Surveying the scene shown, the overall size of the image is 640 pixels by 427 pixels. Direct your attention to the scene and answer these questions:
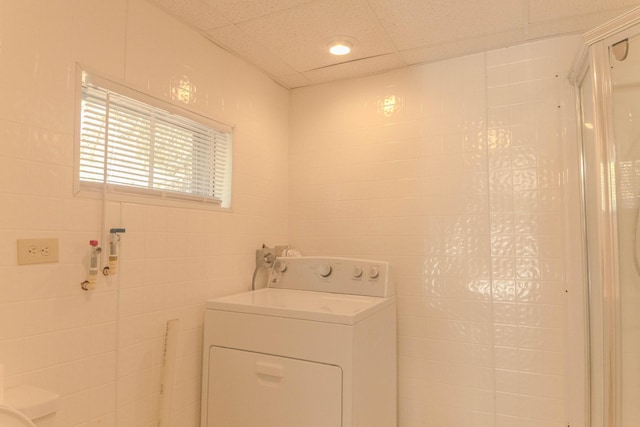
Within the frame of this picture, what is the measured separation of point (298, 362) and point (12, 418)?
3.03 feet

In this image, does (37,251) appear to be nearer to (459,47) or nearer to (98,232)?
(98,232)

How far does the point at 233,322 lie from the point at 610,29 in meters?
1.98

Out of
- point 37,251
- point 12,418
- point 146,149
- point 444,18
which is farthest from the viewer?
point 444,18

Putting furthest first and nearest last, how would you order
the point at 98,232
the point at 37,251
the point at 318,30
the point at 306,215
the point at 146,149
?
the point at 306,215 → the point at 318,30 → the point at 146,149 → the point at 98,232 → the point at 37,251

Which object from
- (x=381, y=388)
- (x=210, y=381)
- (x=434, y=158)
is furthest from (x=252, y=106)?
(x=381, y=388)

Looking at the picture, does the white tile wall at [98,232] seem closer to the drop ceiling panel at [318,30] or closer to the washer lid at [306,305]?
the washer lid at [306,305]

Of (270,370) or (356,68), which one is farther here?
(356,68)

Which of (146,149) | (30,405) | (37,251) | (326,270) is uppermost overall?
(146,149)

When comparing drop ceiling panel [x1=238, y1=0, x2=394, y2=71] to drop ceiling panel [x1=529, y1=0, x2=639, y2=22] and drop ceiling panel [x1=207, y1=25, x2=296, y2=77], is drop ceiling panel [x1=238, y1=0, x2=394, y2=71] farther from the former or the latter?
drop ceiling panel [x1=529, y1=0, x2=639, y2=22]

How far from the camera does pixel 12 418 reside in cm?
98

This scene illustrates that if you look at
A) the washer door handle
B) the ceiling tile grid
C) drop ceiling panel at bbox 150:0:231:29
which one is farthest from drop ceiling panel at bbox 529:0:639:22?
the washer door handle

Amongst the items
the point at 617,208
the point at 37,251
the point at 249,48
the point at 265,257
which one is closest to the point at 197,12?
the point at 249,48

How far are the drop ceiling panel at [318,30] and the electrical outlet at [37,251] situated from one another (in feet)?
4.30

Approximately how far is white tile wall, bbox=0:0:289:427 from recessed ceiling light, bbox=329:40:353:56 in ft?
1.88
